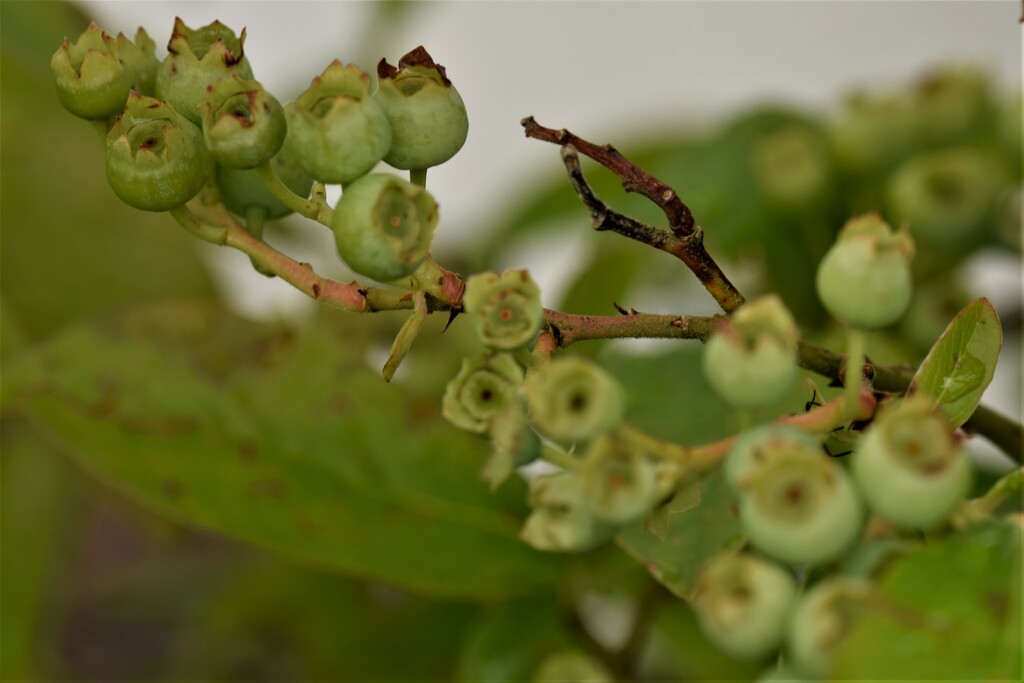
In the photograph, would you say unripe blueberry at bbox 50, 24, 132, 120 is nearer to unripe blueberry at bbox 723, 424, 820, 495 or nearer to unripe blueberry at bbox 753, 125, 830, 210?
unripe blueberry at bbox 723, 424, 820, 495

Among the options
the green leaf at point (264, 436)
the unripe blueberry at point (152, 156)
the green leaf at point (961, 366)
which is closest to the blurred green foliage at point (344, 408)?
the green leaf at point (264, 436)

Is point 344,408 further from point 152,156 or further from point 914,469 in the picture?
point 914,469

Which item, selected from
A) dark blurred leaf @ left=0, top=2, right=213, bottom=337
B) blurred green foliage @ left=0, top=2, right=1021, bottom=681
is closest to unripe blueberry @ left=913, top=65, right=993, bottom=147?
blurred green foliage @ left=0, top=2, right=1021, bottom=681

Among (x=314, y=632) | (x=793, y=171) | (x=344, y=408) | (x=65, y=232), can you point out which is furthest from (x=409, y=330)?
(x=65, y=232)

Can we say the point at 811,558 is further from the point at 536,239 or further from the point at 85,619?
the point at 85,619

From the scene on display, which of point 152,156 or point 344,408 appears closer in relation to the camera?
point 152,156

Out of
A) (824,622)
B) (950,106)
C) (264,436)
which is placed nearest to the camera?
(824,622)
